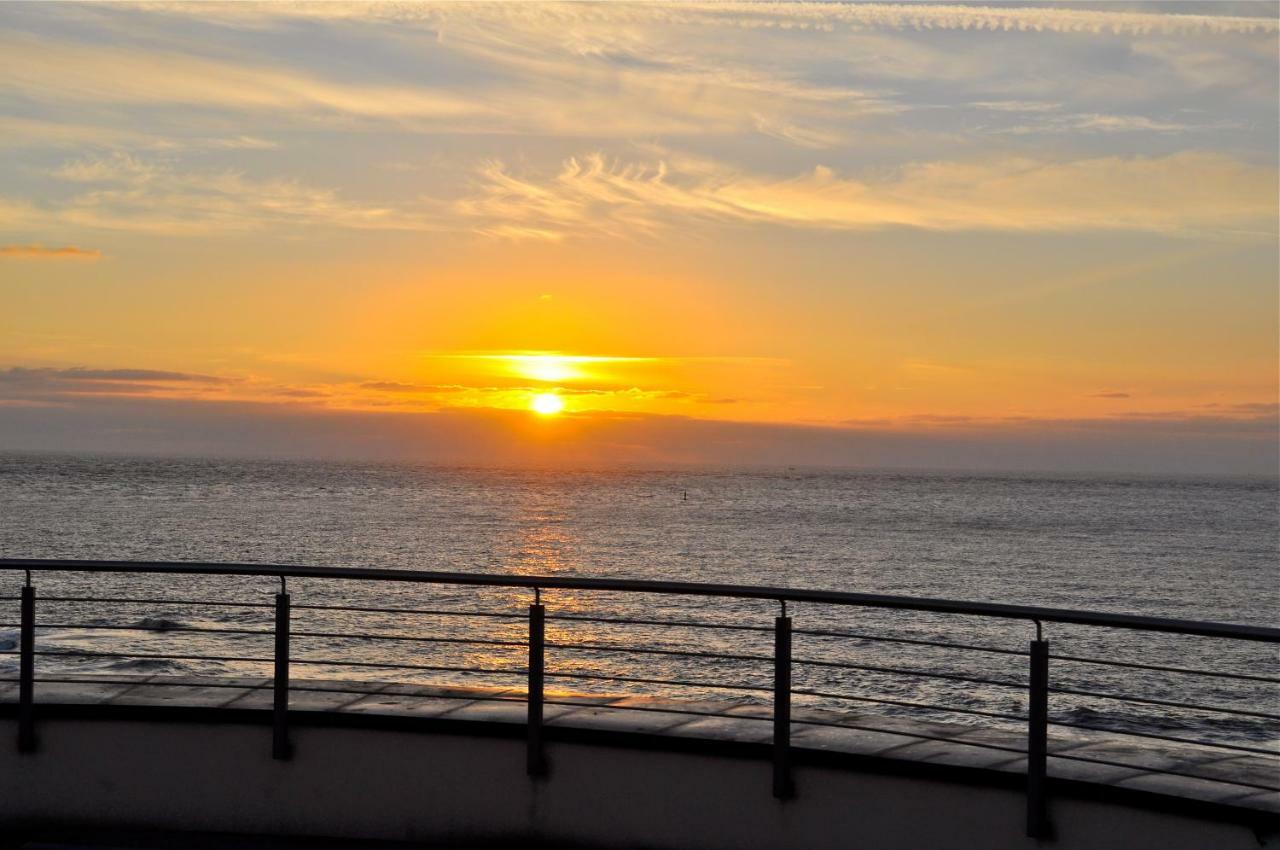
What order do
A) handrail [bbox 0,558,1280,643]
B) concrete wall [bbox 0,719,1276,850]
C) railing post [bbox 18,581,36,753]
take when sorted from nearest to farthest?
handrail [bbox 0,558,1280,643] → concrete wall [bbox 0,719,1276,850] → railing post [bbox 18,581,36,753]

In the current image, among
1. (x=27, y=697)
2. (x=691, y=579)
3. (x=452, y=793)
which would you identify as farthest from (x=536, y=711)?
(x=691, y=579)

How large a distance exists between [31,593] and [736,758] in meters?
3.36

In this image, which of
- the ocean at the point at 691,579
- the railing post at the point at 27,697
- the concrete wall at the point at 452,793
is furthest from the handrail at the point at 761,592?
the concrete wall at the point at 452,793

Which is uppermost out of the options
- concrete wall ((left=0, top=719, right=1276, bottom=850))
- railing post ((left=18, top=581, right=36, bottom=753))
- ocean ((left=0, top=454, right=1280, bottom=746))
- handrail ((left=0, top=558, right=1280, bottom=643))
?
handrail ((left=0, top=558, right=1280, bottom=643))

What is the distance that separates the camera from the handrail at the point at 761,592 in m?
4.63

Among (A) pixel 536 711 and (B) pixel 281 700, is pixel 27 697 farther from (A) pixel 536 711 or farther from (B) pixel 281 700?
(A) pixel 536 711

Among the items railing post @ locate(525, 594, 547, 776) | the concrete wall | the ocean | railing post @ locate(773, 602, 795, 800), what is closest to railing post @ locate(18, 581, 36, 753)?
the concrete wall

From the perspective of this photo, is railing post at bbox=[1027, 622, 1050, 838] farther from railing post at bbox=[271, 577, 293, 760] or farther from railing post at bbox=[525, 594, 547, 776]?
railing post at bbox=[271, 577, 293, 760]

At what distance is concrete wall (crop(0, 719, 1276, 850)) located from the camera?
517cm

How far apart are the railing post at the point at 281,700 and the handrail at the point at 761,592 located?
0.25 metres

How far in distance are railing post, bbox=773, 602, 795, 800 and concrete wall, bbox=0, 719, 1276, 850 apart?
2.6 inches

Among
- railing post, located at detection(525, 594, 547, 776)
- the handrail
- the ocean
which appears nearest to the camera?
the handrail

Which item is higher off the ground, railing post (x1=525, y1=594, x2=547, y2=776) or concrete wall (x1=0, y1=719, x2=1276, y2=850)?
railing post (x1=525, y1=594, x2=547, y2=776)

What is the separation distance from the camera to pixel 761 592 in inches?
211
